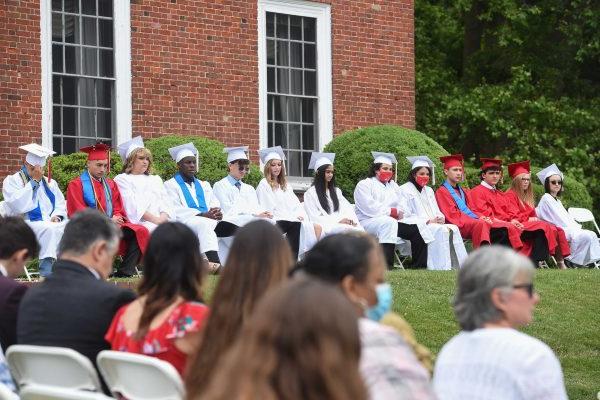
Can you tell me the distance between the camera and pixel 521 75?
946 inches

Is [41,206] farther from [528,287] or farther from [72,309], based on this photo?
[528,287]

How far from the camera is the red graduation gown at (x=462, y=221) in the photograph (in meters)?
16.9

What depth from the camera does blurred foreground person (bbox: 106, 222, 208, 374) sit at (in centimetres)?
525

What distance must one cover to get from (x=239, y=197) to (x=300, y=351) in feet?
41.8

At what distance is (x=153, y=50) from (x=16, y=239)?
1109 centimetres

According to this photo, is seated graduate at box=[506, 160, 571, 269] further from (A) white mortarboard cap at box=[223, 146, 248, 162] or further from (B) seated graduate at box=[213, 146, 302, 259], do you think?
(A) white mortarboard cap at box=[223, 146, 248, 162]

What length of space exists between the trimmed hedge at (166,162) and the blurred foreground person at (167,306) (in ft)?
34.0

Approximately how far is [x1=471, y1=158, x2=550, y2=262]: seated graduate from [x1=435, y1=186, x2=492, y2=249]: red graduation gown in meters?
0.28

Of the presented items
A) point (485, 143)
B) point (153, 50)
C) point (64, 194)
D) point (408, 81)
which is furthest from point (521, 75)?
point (64, 194)

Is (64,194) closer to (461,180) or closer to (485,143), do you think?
(461,180)

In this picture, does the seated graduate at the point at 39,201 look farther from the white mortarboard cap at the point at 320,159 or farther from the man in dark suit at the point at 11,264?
the man in dark suit at the point at 11,264

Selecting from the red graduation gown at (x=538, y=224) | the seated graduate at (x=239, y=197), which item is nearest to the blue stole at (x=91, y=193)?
the seated graduate at (x=239, y=197)

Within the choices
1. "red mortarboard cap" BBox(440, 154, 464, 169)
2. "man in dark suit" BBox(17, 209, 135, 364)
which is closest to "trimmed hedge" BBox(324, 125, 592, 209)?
"red mortarboard cap" BBox(440, 154, 464, 169)

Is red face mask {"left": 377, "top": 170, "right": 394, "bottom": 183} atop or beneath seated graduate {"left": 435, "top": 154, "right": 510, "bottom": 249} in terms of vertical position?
atop
